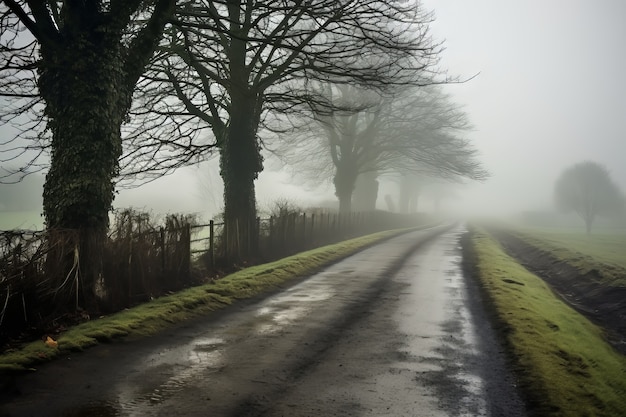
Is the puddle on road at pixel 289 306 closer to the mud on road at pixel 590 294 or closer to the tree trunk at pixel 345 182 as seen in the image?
the mud on road at pixel 590 294

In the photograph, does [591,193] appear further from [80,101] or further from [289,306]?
[80,101]

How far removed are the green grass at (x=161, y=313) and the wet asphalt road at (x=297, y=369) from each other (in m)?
0.32

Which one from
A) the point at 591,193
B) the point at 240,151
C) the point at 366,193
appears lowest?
the point at 366,193

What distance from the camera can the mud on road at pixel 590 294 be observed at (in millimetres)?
10630

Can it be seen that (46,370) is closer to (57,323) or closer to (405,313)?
(57,323)

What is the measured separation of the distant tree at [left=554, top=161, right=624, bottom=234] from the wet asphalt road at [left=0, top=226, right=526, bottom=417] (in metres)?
62.2

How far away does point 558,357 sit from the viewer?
6992 millimetres

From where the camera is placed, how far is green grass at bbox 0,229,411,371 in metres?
6.33

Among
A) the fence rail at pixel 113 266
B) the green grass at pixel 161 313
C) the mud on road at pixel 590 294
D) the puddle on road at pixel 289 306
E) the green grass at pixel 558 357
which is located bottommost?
the mud on road at pixel 590 294

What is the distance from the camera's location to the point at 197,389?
538cm

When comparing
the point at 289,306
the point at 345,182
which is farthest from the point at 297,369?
the point at 345,182

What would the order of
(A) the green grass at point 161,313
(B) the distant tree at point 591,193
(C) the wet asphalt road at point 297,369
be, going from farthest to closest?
1. (B) the distant tree at point 591,193
2. (A) the green grass at point 161,313
3. (C) the wet asphalt road at point 297,369

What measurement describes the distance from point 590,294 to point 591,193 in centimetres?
5895

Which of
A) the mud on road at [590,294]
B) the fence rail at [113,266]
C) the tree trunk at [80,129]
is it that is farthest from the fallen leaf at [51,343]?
the mud on road at [590,294]
